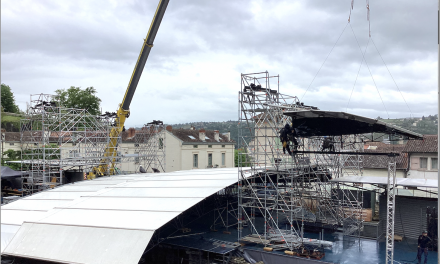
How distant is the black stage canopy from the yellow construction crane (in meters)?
12.4

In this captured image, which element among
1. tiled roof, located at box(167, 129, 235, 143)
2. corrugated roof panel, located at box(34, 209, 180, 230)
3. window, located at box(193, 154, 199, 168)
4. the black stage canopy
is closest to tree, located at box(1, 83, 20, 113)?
tiled roof, located at box(167, 129, 235, 143)

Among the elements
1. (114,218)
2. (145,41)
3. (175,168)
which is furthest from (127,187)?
(175,168)

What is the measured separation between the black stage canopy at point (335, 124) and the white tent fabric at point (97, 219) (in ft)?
13.6

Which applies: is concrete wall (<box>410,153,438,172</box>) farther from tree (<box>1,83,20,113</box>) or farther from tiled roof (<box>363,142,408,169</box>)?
tree (<box>1,83,20,113</box>)

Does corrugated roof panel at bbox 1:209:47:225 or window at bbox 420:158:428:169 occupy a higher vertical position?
window at bbox 420:158:428:169

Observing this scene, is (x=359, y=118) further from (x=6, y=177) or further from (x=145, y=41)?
(x=6, y=177)

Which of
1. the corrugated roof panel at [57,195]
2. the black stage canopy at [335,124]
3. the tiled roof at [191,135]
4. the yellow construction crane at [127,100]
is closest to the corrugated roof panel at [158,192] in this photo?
the corrugated roof panel at [57,195]

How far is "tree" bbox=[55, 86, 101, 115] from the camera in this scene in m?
43.2

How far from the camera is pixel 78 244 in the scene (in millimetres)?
11586

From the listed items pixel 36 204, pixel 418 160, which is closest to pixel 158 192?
pixel 36 204

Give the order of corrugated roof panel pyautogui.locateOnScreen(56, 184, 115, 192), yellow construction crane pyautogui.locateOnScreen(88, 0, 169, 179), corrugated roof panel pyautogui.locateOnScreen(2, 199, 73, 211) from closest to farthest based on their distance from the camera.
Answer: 1. corrugated roof panel pyautogui.locateOnScreen(2, 199, 73, 211)
2. corrugated roof panel pyautogui.locateOnScreen(56, 184, 115, 192)
3. yellow construction crane pyautogui.locateOnScreen(88, 0, 169, 179)

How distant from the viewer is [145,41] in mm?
22328

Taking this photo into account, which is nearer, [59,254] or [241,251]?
[59,254]

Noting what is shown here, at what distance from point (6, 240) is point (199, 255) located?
7.24 m
